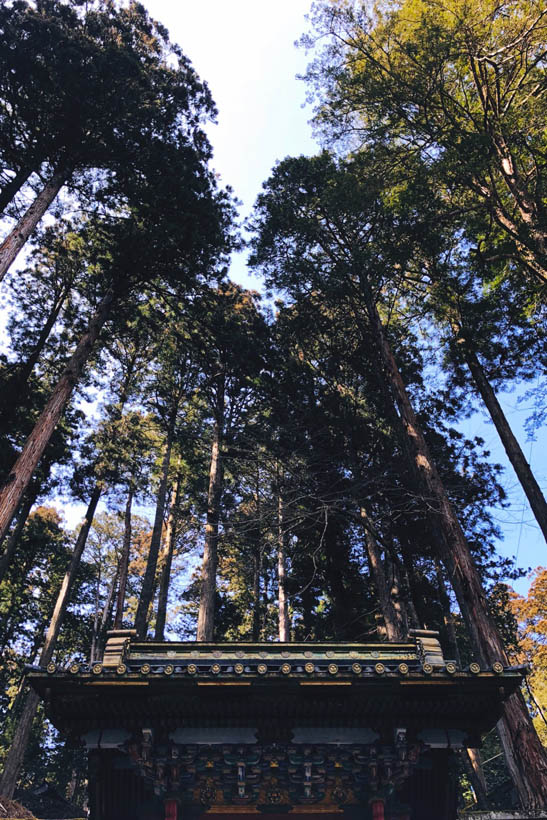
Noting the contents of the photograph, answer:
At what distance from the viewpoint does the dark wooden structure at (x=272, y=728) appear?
536 cm

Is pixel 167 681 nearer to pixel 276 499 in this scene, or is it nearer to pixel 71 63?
pixel 276 499

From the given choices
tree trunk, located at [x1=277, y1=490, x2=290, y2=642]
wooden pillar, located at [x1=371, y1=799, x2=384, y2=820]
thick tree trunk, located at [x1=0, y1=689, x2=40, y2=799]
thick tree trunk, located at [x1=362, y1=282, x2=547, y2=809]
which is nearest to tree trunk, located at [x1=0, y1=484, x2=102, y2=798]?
thick tree trunk, located at [x1=0, y1=689, x2=40, y2=799]

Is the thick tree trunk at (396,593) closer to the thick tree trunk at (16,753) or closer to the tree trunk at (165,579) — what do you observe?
the tree trunk at (165,579)

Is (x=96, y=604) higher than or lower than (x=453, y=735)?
higher

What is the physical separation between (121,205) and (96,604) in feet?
57.0

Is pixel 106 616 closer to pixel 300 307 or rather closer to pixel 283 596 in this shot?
pixel 283 596

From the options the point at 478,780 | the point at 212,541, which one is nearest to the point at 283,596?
the point at 212,541

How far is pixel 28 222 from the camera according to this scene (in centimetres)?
1048

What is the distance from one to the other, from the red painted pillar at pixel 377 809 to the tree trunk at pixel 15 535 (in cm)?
1081

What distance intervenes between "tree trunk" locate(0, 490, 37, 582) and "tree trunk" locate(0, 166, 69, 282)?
747 cm

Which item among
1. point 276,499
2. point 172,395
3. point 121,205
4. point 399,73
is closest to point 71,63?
point 121,205

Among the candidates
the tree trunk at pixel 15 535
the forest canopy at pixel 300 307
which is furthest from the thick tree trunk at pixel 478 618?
the tree trunk at pixel 15 535

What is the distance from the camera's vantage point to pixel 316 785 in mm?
5746

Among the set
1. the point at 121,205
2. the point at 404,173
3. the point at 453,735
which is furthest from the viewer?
the point at 121,205
